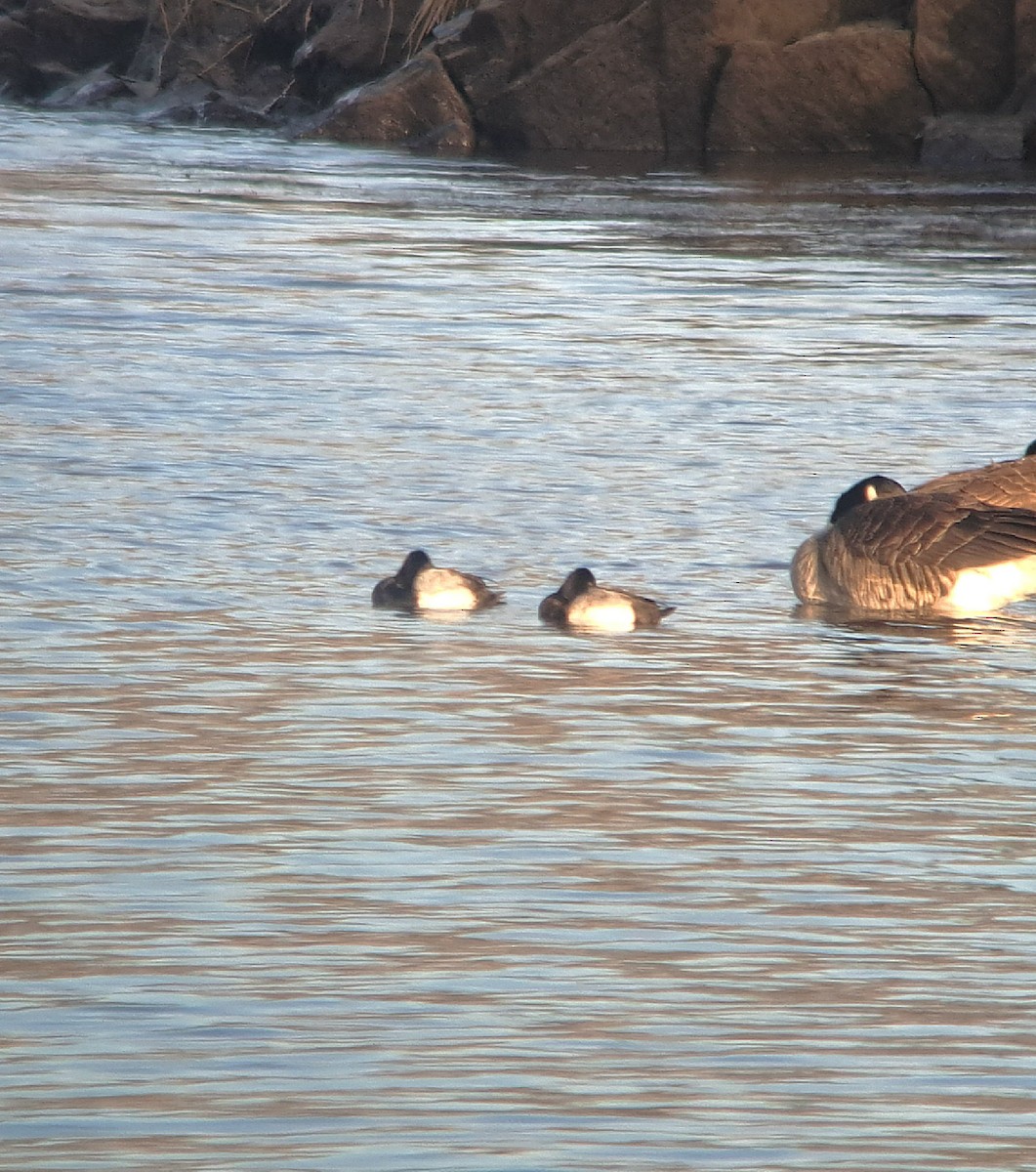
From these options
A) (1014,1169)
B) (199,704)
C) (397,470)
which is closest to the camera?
(1014,1169)

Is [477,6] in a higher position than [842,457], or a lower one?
higher

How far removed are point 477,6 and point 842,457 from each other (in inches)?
920

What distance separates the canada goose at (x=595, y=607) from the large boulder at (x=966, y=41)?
26082mm

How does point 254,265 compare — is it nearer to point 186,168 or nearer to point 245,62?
point 186,168

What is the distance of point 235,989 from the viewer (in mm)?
4691

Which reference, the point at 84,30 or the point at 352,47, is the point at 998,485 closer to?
the point at 352,47

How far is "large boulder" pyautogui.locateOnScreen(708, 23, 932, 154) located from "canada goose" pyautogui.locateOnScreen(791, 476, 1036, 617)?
81.9 feet

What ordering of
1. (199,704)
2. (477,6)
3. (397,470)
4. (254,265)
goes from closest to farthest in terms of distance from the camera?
(199,704), (397,470), (254,265), (477,6)

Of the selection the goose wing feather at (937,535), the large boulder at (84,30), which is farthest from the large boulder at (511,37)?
the goose wing feather at (937,535)

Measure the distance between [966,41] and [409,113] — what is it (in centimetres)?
797

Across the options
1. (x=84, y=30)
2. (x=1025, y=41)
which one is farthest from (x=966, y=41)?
(x=84, y=30)

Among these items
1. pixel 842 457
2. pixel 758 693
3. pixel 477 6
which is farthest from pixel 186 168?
pixel 758 693

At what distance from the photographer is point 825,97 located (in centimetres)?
3378

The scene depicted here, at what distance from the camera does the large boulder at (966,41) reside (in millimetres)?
32875
